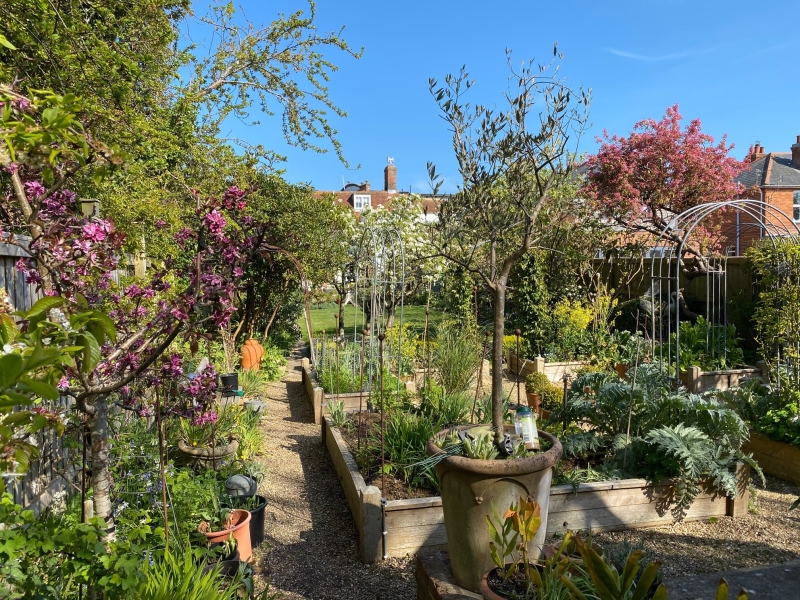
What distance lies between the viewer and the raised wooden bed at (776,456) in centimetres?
514

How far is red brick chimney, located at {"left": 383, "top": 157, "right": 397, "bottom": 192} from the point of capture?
1487 inches

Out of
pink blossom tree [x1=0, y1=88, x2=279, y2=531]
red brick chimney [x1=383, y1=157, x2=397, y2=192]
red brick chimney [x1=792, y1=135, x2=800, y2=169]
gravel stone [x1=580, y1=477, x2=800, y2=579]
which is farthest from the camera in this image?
red brick chimney [x1=383, y1=157, x2=397, y2=192]

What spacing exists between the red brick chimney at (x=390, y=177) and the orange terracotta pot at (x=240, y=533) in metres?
35.1

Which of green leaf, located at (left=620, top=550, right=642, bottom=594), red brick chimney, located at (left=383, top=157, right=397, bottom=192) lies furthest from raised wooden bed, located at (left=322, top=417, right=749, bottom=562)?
red brick chimney, located at (left=383, top=157, right=397, bottom=192)

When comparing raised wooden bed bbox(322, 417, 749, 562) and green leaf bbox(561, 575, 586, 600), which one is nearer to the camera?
green leaf bbox(561, 575, 586, 600)

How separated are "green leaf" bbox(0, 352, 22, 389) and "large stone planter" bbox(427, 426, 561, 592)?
2342mm

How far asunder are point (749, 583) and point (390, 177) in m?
36.6

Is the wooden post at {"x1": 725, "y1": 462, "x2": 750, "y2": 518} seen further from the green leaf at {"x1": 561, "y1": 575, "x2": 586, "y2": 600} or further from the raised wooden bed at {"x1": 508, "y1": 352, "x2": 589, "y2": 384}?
the raised wooden bed at {"x1": 508, "y1": 352, "x2": 589, "y2": 384}

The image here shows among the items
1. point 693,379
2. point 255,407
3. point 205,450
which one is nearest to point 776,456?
point 693,379

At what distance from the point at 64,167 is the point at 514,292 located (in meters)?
9.38

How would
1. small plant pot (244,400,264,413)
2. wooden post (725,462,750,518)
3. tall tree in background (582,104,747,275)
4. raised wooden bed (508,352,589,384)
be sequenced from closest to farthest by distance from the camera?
wooden post (725,462,750,518) < small plant pot (244,400,264,413) < raised wooden bed (508,352,589,384) < tall tree in background (582,104,747,275)

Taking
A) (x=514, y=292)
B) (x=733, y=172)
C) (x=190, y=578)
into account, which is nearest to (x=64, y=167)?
(x=190, y=578)

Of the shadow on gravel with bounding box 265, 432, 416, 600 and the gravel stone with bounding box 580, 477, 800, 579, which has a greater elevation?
the gravel stone with bounding box 580, 477, 800, 579

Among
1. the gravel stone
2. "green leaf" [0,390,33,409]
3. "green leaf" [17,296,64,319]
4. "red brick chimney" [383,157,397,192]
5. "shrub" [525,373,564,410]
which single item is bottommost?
the gravel stone
